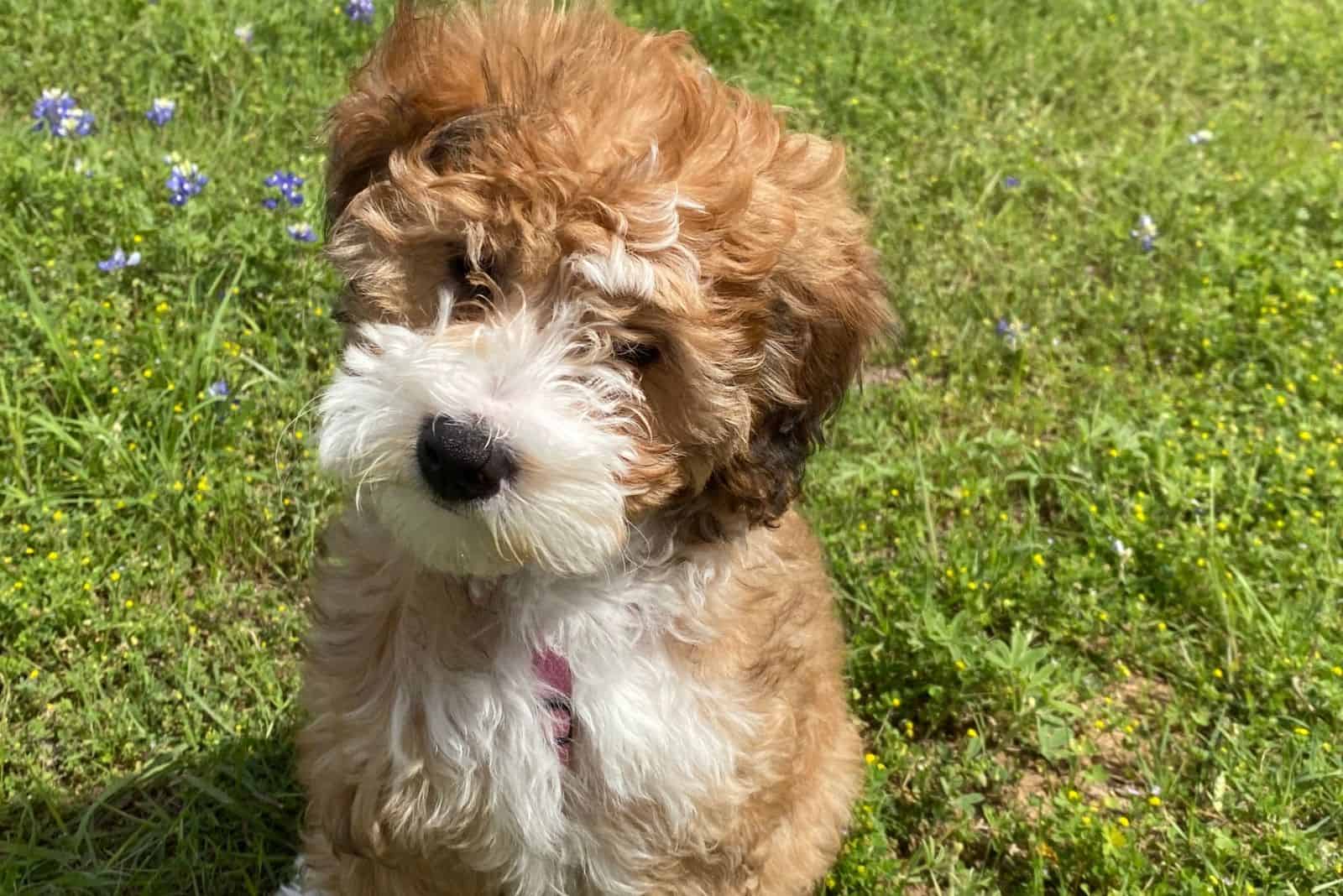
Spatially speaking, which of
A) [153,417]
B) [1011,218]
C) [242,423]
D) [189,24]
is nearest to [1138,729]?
[1011,218]

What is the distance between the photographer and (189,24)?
4844 millimetres

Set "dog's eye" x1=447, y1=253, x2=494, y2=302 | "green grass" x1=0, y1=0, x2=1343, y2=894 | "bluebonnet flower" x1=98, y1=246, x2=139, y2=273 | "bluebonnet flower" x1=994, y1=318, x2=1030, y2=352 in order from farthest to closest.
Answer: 1. "bluebonnet flower" x1=994, y1=318, x2=1030, y2=352
2. "bluebonnet flower" x1=98, y1=246, x2=139, y2=273
3. "green grass" x1=0, y1=0, x2=1343, y2=894
4. "dog's eye" x1=447, y1=253, x2=494, y2=302

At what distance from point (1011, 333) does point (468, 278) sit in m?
2.91

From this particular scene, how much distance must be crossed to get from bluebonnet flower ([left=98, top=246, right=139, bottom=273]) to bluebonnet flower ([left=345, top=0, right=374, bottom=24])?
1.76 m

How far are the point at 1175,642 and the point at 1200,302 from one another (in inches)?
67.1

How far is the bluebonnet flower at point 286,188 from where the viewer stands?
13.1 feet

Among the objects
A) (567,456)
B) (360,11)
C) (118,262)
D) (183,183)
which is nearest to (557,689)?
(567,456)

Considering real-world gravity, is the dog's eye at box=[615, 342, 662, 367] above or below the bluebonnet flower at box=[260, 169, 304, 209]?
above

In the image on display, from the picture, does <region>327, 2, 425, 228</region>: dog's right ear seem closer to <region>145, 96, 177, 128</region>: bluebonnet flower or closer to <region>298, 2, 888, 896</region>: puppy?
<region>298, 2, 888, 896</region>: puppy

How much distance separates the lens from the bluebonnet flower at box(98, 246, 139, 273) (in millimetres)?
3685

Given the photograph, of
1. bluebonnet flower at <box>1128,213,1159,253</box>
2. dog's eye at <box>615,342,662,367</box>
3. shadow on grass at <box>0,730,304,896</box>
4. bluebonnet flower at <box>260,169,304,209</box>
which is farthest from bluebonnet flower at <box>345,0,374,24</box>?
dog's eye at <box>615,342,662,367</box>

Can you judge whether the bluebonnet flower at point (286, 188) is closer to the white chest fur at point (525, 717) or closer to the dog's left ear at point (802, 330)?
the white chest fur at point (525, 717)

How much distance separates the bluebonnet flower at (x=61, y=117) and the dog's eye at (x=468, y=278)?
9.49 ft

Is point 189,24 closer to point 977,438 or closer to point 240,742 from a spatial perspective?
point 240,742
